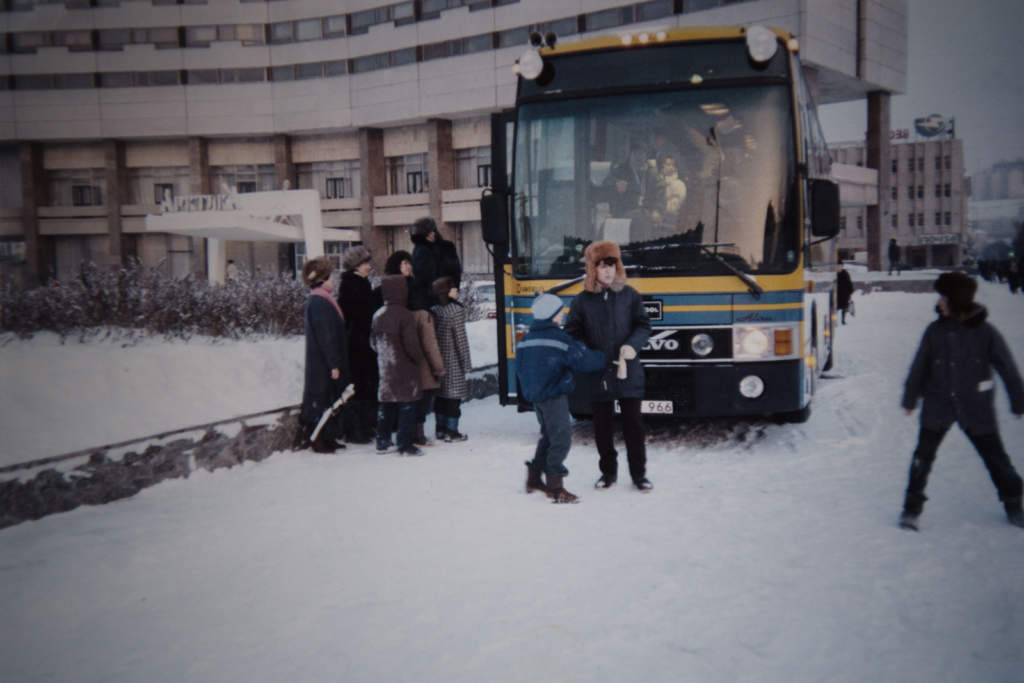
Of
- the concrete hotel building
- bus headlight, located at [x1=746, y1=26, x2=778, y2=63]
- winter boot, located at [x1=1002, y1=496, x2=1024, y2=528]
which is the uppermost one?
the concrete hotel building

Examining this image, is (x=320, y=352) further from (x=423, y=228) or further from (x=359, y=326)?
(x=423, y=228)

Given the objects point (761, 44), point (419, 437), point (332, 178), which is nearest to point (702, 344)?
point (761, 44)

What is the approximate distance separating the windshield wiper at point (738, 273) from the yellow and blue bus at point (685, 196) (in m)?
0.01

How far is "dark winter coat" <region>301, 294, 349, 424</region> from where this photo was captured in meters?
7.69

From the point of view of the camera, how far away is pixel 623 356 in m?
5.96

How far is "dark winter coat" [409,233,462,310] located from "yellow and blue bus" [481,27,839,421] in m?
1.10

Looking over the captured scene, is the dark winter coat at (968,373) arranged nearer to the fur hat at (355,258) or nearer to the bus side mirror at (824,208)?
the bus side mirror at (824,208)

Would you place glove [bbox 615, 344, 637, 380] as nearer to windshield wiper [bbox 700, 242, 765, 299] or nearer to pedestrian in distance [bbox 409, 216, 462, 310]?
windshield wiper [bbox 700, 242, 765, 299]

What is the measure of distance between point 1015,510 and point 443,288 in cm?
526

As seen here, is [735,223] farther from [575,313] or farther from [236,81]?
[236,81]

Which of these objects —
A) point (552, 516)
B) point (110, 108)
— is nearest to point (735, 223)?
point (552, 516)

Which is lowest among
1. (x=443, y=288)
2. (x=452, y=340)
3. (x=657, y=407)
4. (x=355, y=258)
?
(x=657, y=407)

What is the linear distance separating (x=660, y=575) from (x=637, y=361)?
82.4 inches

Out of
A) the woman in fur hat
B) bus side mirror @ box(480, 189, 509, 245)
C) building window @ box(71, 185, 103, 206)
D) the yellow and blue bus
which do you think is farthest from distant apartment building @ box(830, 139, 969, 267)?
the woman in fur hat
